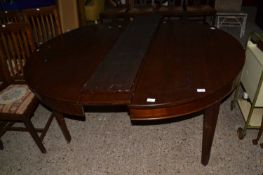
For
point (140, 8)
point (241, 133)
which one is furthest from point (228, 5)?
point (241, 133)

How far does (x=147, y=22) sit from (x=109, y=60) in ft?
2.58

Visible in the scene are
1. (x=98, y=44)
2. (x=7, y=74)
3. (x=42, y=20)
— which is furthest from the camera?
(x=42, y=20)

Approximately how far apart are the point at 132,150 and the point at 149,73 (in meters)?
0.81

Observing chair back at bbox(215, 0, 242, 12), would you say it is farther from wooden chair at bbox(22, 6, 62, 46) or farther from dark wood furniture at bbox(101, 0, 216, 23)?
wooden chair at bbox(22, 6, 62, 46)

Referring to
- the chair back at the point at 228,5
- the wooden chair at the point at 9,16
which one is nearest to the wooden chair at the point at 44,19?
the wooden chair at the point at 9,16

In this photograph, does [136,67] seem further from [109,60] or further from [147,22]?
[147,22]

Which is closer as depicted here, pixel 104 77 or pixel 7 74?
pixel 104 77

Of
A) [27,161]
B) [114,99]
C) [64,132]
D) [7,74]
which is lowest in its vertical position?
[27,161]

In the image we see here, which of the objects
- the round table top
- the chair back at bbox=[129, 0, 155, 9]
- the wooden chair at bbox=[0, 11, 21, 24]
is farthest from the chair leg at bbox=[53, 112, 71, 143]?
the chair back at bbox=[129, 0, 155, 9]

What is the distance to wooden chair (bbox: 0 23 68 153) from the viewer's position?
6.14ft

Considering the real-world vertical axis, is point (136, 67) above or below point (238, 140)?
above

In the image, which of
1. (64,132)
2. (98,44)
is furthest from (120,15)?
(64,132)

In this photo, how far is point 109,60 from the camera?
5.55 feet

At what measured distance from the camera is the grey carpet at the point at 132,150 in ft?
Result: 6.21
